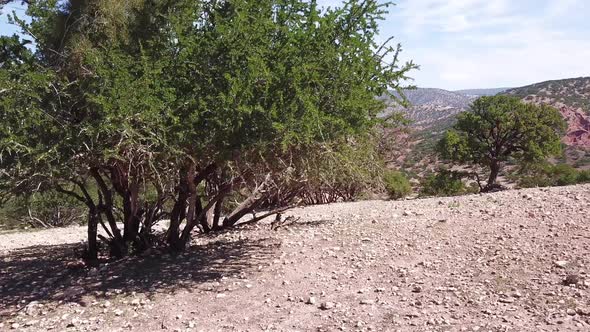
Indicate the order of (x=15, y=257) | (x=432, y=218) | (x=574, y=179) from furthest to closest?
(x=574, y=179), (x=15, y=257), (x=432, y=218)

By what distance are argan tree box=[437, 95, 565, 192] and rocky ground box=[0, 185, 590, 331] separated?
1678 centimetres

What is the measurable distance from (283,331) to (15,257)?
24.9ft

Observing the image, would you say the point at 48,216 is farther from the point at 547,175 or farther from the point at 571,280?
the point at 547,175

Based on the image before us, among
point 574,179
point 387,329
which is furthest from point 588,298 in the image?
point 574,179

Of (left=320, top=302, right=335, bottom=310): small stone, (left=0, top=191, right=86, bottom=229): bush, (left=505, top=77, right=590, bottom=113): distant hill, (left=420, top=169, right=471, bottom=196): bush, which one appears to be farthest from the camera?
(left=505, top=77, right=590, bottom=113): distant hill

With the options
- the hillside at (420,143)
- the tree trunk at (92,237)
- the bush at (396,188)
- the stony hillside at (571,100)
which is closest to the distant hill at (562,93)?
the stony hillside at (571,100)

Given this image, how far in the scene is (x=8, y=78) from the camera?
6375 millimetres

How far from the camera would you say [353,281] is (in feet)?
20.9

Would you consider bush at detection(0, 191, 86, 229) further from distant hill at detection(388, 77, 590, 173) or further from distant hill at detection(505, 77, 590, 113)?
distant hill at detection(505, 77, 590, 113)

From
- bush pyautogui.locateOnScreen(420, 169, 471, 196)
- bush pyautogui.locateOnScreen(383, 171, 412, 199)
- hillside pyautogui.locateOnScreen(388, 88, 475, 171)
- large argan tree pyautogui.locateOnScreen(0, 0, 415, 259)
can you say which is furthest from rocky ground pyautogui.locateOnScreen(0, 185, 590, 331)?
bush pyautogui.locateOnScreen(420, 169, 471, 196)

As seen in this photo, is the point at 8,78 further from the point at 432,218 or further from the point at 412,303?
the point at 432,218

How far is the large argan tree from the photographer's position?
6148 millimetres

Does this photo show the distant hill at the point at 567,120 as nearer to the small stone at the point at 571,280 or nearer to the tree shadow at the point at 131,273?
the tree shadow at the point at 131,273

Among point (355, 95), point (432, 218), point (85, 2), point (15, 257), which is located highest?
point (85, 2)
